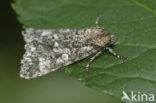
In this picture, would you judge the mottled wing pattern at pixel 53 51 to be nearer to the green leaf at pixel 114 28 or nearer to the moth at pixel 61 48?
the moth at pixel 61 48

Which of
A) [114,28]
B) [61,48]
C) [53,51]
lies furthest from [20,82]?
[114,28]

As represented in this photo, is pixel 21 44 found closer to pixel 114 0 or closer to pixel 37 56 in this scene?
pixel 37 56

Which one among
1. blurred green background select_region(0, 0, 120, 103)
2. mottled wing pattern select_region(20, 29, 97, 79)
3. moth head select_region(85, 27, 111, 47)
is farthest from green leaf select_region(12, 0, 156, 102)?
blurred green background select_region(0, 0, 120, 103)

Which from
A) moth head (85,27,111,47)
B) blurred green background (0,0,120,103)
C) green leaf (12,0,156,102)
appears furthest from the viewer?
blurred green background (0,0,120,103)

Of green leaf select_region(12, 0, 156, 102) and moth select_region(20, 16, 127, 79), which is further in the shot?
moth select_region(20, 16, 127, 79)

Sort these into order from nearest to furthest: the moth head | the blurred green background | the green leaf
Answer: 1. the green leaf
2. the moth head
3. the blurred green background

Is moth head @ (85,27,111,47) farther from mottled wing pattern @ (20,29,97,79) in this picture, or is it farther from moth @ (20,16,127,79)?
mottled wing pattern @ (20,29,97,79)

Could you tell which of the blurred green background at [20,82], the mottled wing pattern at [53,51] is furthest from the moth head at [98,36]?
the blurred green background at [20,82]
